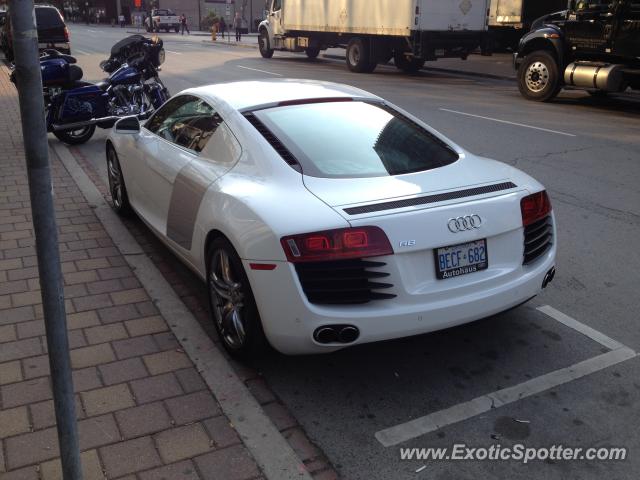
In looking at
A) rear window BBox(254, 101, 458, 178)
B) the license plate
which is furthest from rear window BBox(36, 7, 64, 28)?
the license plate

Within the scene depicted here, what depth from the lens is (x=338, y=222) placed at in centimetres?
317

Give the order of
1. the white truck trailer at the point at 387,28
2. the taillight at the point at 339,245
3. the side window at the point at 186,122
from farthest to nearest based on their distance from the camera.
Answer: the white truck trailer at the point at 387,28 → the side window at the point at 186,122 → the taillight at the point at 339,245

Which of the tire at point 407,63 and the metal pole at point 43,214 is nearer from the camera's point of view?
the metal pole at point 43,214

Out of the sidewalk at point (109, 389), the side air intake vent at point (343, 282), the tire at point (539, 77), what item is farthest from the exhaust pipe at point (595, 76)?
the side air intake vent at point (343, 282)

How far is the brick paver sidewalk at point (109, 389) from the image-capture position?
2898 mm

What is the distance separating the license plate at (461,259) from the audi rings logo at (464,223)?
0.27 feet

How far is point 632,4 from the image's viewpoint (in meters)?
12.7

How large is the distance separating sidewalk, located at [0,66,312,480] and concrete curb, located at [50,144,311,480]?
46mm

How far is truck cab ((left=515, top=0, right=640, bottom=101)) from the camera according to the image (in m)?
13.0

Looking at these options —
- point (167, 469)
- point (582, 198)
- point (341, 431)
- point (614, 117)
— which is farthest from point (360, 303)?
point (614, 117)

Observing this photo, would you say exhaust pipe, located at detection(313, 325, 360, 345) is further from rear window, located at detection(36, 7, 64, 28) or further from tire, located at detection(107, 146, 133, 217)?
rear window, located at detection(36, 7, 64, 28)

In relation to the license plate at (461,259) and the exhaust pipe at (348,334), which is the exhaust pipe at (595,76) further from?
the exhaust pipe at (348,334)

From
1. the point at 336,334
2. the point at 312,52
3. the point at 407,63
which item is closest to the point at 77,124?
the point at 336,334
